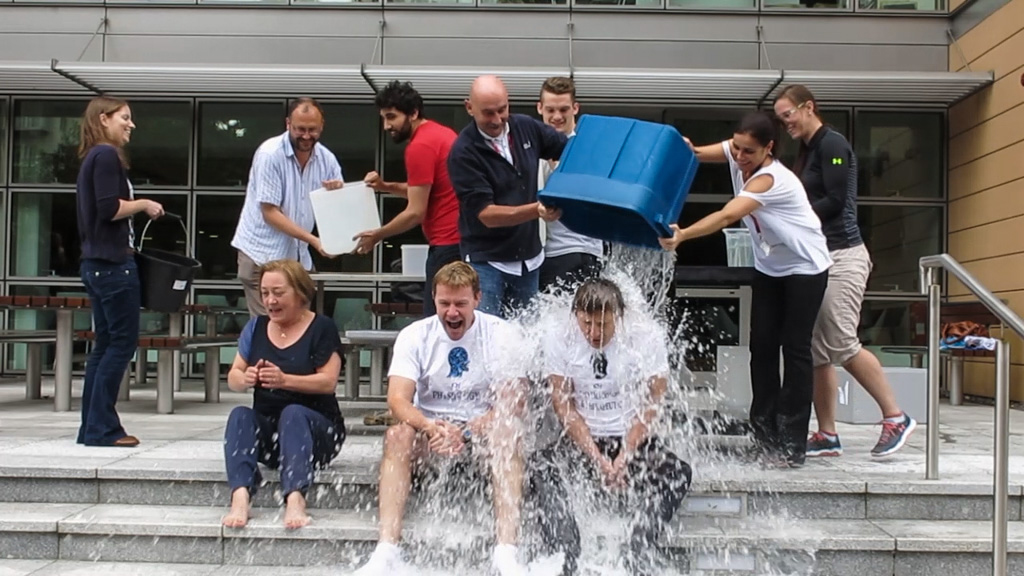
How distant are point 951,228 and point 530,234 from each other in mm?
7527

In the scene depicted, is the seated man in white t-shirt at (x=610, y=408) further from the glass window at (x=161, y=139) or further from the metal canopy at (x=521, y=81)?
the glass window at (x=161, y=139)

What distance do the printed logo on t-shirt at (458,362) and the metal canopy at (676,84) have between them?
566 cm

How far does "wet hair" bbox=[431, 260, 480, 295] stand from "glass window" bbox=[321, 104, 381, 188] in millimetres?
6755

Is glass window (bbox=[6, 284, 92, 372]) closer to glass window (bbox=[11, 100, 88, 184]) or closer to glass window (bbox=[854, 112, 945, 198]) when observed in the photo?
glass window (bbox=[11, 100, 88, 184])

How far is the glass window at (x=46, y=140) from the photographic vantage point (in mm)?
10414

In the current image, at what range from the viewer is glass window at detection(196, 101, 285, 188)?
1036 cm

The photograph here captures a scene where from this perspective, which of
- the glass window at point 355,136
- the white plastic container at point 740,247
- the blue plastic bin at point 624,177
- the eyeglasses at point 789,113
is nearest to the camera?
the blue plastic bin at point 624,177

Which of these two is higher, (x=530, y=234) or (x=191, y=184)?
(x=191, y=184)

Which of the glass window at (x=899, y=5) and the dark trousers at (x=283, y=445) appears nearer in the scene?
the dark trousers at (x=283, y=445)

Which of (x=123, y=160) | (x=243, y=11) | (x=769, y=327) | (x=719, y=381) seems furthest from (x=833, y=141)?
(x=243, y=11)

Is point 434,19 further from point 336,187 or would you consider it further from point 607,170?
point 607,170

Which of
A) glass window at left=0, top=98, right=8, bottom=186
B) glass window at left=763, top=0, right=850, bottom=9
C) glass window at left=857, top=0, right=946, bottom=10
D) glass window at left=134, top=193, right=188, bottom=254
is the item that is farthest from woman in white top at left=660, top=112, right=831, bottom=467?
glass window at left=0, top=98, right=8, bottom=186

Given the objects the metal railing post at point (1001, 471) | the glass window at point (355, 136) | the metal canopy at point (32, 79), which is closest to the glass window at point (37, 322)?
the metal canopy at point (32, 79)

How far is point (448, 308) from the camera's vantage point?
3.81 metres
